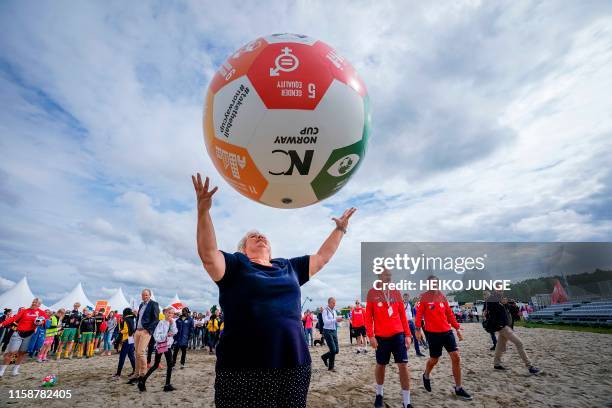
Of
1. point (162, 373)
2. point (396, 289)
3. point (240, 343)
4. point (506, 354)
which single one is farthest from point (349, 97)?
point (506, 354)

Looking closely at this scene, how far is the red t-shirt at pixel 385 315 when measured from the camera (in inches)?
221

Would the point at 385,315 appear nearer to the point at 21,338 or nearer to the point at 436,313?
the point at 436,313

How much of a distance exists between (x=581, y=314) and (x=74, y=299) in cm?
3766

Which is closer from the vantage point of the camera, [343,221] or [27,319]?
[343,221]

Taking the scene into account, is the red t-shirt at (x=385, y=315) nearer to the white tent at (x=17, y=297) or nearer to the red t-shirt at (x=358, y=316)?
the red t-shirt at (x=358, y=316)

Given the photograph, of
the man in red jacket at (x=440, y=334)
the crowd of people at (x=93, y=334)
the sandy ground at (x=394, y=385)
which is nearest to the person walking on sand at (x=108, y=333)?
the crowd of people at (x=93, y=334)

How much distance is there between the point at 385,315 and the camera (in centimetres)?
570

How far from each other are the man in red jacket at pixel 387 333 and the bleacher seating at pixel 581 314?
74.6 ft

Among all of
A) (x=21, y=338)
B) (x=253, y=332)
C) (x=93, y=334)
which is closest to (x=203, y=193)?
(x=253, y=332)

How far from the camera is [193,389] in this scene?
738 cm

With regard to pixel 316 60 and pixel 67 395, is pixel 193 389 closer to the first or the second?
pixel 67 395

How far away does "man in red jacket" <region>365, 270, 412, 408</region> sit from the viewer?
5309 mm

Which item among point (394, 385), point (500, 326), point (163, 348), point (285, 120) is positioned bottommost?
point (394, 385)

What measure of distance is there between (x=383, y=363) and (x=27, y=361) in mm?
14250
